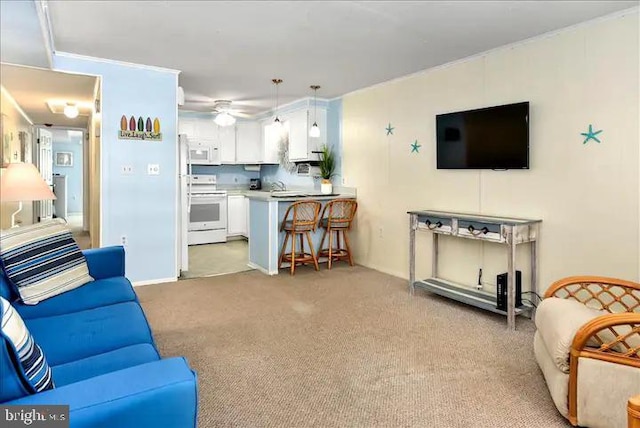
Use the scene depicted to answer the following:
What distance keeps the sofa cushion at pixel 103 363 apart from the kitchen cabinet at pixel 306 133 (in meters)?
4.76

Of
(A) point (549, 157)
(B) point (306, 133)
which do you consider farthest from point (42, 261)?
(B) point (306, 133)

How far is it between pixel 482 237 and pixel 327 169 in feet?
9.36

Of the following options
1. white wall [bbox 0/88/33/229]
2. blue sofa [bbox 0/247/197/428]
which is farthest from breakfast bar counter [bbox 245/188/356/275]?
white wall [bbox 0/88/33/229]

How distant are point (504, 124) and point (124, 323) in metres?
3.30

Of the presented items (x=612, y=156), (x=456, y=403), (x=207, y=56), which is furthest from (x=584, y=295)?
(x=207, y=56)

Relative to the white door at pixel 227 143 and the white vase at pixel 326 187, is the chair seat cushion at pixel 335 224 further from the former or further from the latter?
the white door at pixel 227 143

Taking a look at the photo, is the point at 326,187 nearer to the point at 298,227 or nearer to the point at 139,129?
the point at 298,227

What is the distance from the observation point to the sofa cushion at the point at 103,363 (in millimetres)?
1490

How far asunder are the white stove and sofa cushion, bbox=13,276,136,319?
14.9ft

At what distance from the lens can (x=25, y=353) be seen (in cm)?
111

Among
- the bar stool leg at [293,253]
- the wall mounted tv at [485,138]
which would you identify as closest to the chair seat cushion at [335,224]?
the bar stool leg at [293,253]

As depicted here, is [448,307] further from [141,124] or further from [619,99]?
[141,124]

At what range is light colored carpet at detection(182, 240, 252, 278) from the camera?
209 inches

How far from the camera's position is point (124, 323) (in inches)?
79.7
